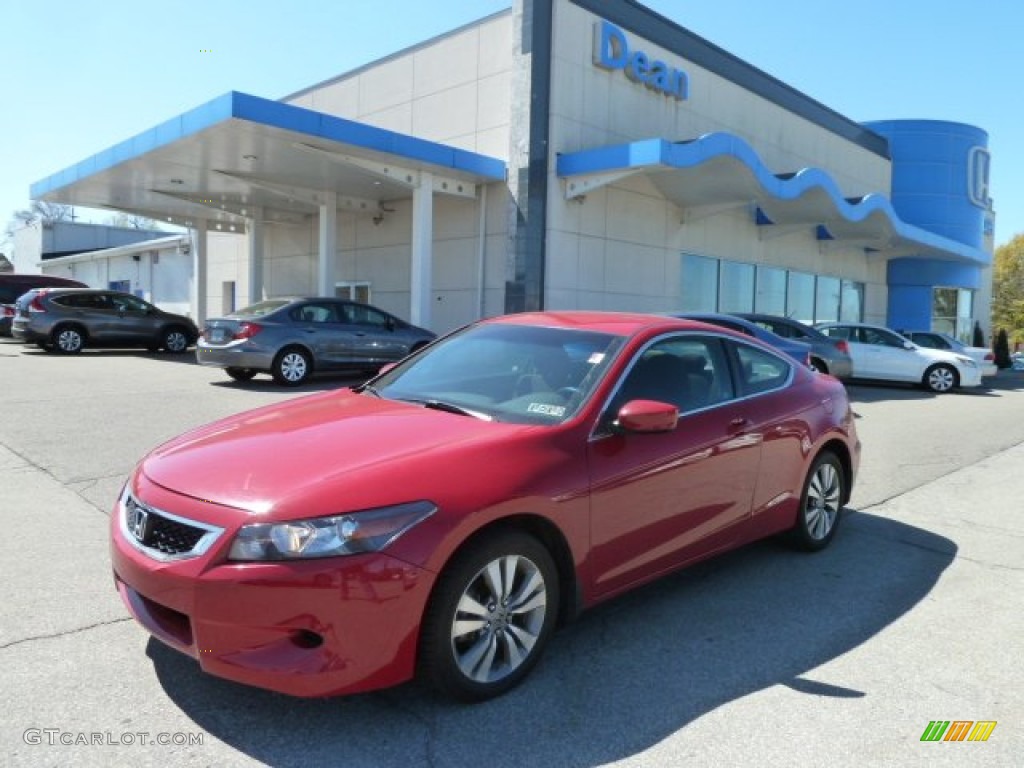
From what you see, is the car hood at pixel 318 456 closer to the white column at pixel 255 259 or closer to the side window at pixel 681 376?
the side window at pixel 681 376

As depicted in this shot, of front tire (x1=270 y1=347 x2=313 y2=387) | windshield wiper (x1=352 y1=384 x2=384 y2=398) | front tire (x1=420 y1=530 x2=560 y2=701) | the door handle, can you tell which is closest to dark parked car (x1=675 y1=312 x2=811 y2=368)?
front tire (x1=270 y1=347 x2=313 y2=387)

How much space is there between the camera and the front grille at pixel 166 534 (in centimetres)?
274

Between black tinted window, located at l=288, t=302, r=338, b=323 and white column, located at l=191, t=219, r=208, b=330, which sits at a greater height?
white column, located at l=191, t=219, r=208, b=330

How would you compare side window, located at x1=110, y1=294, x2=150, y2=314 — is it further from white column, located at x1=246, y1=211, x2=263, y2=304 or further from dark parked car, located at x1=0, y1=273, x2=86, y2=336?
dark parked car, located at x1=0, y1=273, x2=86, y2=336

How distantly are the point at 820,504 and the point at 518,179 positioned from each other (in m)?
12.3

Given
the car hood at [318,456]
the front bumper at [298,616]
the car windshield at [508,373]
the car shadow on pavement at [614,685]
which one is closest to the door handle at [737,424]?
the car windshield at [508,373]

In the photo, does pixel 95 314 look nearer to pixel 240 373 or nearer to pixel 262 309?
pixel 240 373

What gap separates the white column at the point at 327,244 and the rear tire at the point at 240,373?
523 centimetres

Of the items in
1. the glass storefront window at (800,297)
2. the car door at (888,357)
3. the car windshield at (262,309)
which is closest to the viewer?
the car windshield at (262,309)

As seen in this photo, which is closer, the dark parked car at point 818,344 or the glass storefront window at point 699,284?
the dark parked car at point 818,344

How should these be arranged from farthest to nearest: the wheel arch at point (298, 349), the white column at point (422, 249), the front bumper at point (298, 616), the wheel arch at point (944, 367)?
the wheel arch at point (944, 367)
the white column at point (422, 249)
the wheel arch at point (298, 349)
the front bumper at point (298, 616)

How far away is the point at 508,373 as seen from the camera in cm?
401

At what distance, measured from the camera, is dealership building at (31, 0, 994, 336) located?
50.6 feet

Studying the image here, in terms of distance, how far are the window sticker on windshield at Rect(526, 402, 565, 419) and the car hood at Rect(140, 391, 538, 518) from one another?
19 cm
